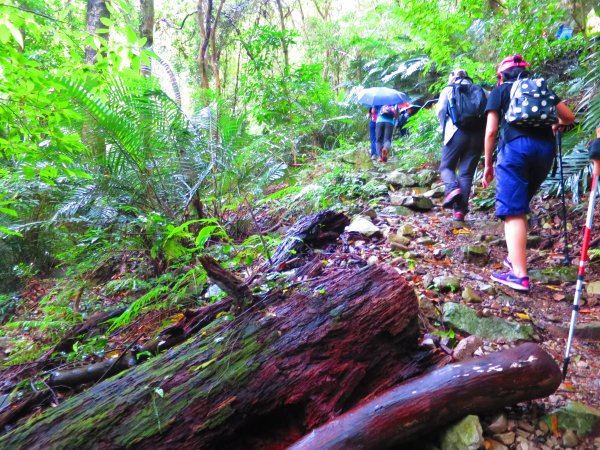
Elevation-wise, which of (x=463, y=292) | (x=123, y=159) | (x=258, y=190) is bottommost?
(x=463, y=292)

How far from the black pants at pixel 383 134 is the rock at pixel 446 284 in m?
5.51

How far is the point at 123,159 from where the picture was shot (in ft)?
12.4

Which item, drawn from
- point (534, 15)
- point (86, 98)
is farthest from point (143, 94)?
point (534, 15)

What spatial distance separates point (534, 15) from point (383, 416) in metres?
5.30

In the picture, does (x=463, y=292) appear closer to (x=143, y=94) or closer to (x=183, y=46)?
(x=143, y=94)

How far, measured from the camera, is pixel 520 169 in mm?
2672

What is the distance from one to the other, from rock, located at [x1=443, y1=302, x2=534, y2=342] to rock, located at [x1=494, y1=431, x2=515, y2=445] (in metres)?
0.67

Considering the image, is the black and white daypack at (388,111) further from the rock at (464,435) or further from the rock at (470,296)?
the rock at (464,435)

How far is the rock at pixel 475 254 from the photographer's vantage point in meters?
3.20

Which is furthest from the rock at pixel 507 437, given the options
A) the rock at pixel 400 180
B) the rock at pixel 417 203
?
the rock at pixel 400 180

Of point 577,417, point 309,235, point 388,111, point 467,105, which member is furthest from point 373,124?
point 577,417

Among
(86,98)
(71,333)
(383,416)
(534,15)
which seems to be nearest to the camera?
(383,416)

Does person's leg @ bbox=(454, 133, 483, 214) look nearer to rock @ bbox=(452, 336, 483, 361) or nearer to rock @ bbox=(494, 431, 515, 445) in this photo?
rock @ bbox=(452, 336, 483, 361)

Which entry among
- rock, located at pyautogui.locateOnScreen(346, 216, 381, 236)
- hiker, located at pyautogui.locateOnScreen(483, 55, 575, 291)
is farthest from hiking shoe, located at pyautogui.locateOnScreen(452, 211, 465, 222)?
hiker, located at pyautogui.locateOnScreen(483, 55, 575, 291)
